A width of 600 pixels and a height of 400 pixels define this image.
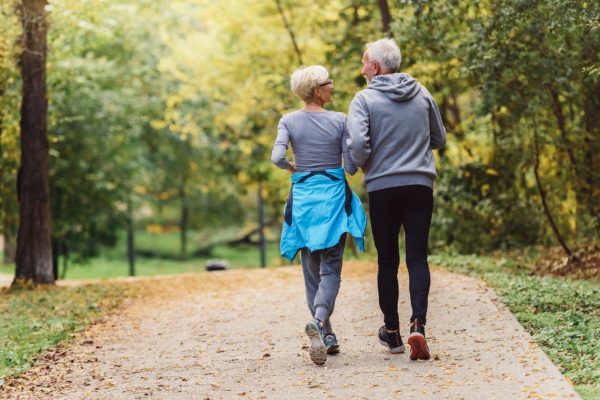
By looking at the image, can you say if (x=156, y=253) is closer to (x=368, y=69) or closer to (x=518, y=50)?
(x=518, y=50)

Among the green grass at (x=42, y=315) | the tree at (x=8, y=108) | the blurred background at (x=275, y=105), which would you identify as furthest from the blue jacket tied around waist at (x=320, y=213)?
the tree at (x=8, y=108)

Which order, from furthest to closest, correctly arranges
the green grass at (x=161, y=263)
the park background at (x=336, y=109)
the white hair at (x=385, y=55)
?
1. the green grass at (x=161, y=263)
2. the park background at (x=336, y=109)
3. the white hair at (x=385, y=55)

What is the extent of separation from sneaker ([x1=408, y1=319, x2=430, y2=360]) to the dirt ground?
9 cm

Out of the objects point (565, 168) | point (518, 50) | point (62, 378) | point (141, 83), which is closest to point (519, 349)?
point (62, 378)

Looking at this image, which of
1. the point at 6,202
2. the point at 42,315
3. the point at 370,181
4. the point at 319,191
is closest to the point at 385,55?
the point at 370,181

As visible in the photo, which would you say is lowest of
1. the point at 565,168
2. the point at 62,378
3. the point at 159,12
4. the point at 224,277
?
the point at 224,277

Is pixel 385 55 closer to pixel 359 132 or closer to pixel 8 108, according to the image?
pixel 359 132

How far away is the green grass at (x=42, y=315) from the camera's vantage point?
682 cm

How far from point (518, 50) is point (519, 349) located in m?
4.86

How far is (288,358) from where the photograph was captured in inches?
241

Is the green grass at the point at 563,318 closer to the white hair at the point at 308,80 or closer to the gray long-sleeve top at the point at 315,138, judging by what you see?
the gray long-sleeve top at the point at 315,138

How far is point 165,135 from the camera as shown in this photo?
25172mm

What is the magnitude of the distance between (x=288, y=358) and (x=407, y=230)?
1.27m

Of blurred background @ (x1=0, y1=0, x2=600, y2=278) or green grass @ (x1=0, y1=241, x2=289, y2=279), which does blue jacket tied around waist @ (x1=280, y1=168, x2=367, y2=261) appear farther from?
green grass @ (x1=0, y1=241, x2=289, y2=279)
